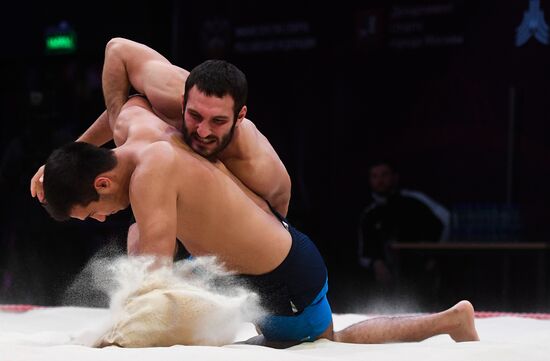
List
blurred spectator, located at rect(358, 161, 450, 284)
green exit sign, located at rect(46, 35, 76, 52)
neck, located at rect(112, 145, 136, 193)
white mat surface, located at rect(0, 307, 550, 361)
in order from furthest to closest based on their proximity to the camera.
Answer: green exit sign, located at rect(46, 35, 76, 52) → blurred spectator, located at rect(358, 161, 450, 284) → neck, located at rect(112, 145, 136, 193) → white mat surface, located at rect(0, 307, 550, 361)

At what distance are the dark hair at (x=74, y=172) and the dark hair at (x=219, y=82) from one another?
25 cm

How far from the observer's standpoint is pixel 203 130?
6.47 ft

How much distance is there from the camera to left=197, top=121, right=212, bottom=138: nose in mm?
1967

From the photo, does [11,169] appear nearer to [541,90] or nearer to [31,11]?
[31,11]

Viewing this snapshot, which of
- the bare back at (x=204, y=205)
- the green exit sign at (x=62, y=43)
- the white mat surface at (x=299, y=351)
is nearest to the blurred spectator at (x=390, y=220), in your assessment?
the white mat surface at (x=299, y=351)

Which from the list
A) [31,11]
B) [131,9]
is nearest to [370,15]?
[131,9]

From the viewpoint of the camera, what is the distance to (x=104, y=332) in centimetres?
180

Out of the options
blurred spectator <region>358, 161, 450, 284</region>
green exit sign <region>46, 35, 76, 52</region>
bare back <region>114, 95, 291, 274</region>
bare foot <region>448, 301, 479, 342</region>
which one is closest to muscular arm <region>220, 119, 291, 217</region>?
bare back <region>114, 95, 291, 274</region>

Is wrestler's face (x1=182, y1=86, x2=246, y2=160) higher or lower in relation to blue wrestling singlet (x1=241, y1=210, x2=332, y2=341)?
higher

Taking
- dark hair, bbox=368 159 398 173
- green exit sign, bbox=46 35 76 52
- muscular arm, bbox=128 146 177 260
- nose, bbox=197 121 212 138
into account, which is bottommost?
dark hair, bbox=368 159 398 173

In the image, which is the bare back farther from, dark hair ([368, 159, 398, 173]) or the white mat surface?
dark hair ([368, 159, 398, 173])

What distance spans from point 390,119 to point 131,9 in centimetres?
169

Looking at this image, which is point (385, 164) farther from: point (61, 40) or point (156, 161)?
point (156, 161)

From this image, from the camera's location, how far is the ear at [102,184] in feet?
6.17
